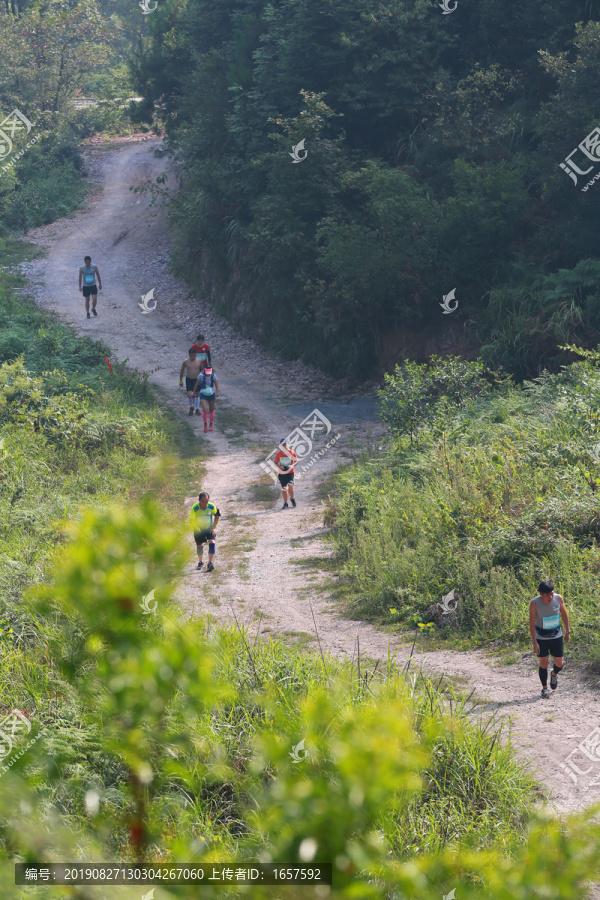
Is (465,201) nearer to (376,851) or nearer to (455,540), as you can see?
(455,540)

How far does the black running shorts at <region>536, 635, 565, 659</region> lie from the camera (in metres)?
6.82

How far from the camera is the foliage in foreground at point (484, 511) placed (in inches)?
331

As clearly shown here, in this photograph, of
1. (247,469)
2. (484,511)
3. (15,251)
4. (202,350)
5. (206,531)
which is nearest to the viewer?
(484,511)

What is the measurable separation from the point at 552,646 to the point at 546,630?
179mm

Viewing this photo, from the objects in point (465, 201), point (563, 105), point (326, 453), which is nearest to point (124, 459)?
point (326, 453)

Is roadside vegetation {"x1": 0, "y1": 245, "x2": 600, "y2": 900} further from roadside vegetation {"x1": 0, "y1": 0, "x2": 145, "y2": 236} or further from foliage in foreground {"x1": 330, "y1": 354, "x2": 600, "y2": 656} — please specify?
roadside vegetation {"x1": 0, "y1": 0, "x2": 145, "y2": 236}

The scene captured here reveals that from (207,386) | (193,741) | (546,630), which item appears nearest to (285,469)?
(207,386)

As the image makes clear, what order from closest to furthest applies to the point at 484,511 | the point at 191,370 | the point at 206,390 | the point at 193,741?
1. the point at 193,741
2. the point at 484,511
3. the point at 206,390
4. the point at 191,370

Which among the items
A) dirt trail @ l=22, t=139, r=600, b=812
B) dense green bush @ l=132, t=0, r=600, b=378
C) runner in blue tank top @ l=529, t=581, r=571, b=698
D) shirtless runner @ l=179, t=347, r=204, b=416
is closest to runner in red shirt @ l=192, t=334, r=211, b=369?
shirtless runner @ l=179, t=347, r=204, b=416

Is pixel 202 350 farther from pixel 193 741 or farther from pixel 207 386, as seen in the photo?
pixel 193 741

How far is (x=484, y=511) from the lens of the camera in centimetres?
970

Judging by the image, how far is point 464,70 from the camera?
20422 mm

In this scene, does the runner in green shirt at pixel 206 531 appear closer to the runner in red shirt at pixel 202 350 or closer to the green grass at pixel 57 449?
the green grass at pixel 57 449

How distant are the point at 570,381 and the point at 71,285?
61.7 ft
